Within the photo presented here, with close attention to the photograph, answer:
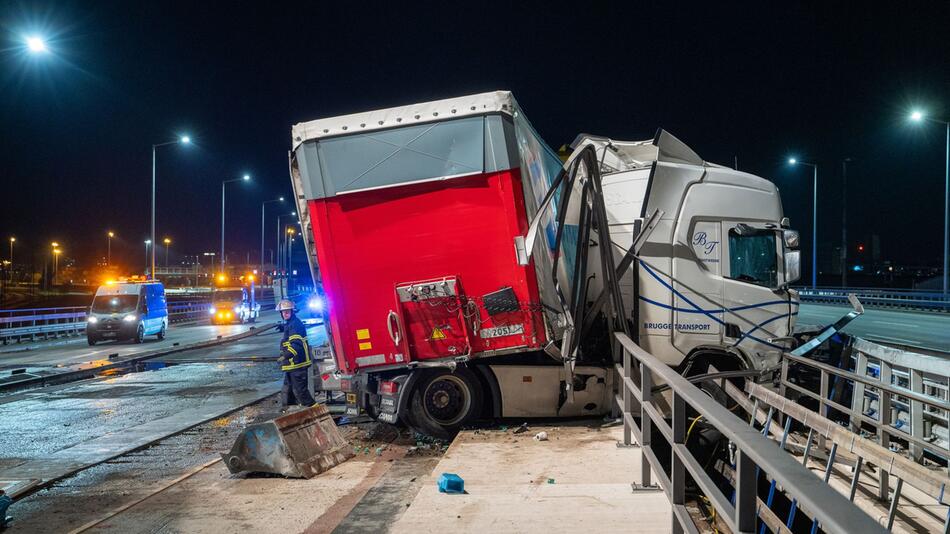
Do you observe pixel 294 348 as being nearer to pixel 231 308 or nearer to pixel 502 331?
pixel 502 331

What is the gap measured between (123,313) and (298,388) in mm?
16731

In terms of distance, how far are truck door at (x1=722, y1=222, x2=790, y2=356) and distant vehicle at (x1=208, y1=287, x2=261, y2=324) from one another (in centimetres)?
2998

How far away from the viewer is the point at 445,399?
295 inches

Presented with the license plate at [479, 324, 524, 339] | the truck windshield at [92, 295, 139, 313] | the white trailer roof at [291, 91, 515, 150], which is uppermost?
the white trailer roof at [291, 91, 515, 150]

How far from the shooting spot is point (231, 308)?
33688mm

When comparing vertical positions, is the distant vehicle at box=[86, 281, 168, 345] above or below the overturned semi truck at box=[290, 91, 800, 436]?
below

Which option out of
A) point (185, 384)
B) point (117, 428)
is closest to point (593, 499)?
point (117, 428)

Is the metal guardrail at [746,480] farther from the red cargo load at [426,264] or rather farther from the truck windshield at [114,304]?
the truck windshield at [114,304]

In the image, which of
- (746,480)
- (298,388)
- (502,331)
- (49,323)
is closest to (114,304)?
(49,323)

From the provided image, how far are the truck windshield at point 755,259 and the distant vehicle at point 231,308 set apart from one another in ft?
98.4

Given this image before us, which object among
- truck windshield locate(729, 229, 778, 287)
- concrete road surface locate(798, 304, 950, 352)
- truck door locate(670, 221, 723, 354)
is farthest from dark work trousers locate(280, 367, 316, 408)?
concrete road surface locate(798, 304, 950, 352)

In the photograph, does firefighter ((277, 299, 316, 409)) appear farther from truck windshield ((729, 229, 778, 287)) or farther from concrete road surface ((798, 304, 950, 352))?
concrete road surface ((798, 304, 950, 352))

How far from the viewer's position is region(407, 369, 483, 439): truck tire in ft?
24.4

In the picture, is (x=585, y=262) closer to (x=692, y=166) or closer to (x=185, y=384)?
(x=692, y=166)
